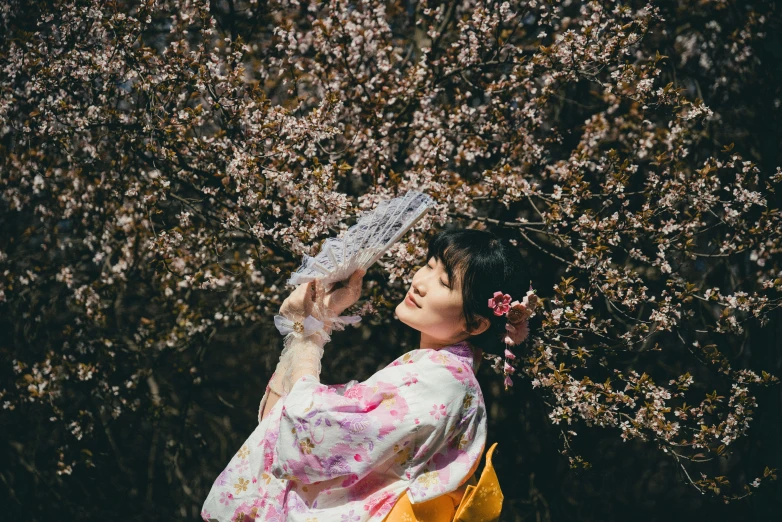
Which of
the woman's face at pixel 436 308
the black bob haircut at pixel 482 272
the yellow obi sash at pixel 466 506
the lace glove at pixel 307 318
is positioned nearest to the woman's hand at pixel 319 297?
the lace glove at pixel 307 318

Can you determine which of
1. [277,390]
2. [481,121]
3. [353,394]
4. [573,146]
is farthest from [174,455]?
[573,146]

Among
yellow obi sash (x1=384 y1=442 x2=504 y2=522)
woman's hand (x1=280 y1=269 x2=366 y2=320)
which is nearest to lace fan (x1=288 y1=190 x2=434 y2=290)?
woman's hand (x1=280 y1=269 x2=366 y2=320)

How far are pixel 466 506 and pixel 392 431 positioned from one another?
0.31 meters

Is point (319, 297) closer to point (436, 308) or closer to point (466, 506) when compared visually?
point (436, 308)

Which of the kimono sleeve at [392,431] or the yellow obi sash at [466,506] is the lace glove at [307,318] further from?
the yellow obi sash at [466,506]

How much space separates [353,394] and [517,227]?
1.23m

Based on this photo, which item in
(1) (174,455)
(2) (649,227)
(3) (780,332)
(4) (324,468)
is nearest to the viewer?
(4) (324,468)

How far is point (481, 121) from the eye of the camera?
3.16 metres

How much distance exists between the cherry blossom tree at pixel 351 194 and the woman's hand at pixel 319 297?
1.49ft

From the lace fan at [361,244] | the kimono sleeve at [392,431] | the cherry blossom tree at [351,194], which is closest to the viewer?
the kimono sleeve at [392,431]

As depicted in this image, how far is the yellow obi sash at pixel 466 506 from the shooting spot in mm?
2014

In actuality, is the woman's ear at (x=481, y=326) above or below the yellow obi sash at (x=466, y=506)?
above

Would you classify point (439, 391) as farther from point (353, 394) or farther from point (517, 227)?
point (517, 227)

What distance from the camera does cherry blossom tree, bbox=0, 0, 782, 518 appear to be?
2.77 m
